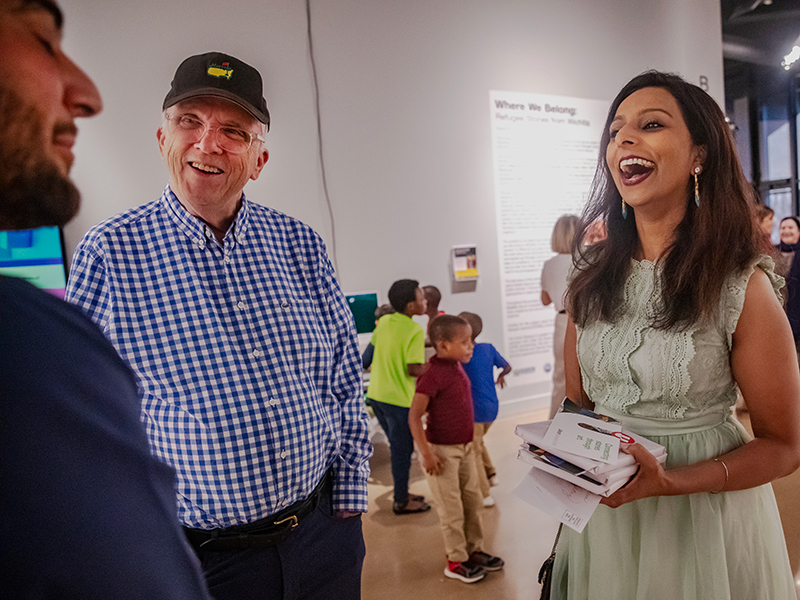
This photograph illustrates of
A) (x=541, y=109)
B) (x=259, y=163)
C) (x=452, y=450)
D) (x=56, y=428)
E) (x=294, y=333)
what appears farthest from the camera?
(x=541, y=109)

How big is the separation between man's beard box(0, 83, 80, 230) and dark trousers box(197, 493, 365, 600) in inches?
42.6

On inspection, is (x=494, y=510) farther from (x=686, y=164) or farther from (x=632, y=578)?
(x=686, y=164)

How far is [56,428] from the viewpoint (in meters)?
0.37

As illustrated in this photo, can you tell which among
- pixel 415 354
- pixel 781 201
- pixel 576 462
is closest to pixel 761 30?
pixel 781 201

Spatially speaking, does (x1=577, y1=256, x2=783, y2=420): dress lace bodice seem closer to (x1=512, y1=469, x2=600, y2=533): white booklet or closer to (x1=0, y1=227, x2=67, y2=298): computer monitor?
(x1=512, y1=469, x2=600, y2=533): white booklet

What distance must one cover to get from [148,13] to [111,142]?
104cm

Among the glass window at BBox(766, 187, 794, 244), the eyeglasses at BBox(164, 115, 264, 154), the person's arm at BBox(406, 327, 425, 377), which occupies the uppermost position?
the glass window at BBox(766, 187, 794, 244)

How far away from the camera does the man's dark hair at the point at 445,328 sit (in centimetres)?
276

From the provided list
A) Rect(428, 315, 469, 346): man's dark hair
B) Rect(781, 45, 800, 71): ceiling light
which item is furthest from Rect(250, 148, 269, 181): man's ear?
Rect(781, 45, 800, 71): ceiling light

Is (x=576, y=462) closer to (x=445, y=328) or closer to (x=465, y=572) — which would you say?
(x=445, y=328)

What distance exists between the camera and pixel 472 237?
5.45 m

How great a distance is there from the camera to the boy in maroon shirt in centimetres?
273

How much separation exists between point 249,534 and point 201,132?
105 cm

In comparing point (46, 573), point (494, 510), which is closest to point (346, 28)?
point (494, 510)
